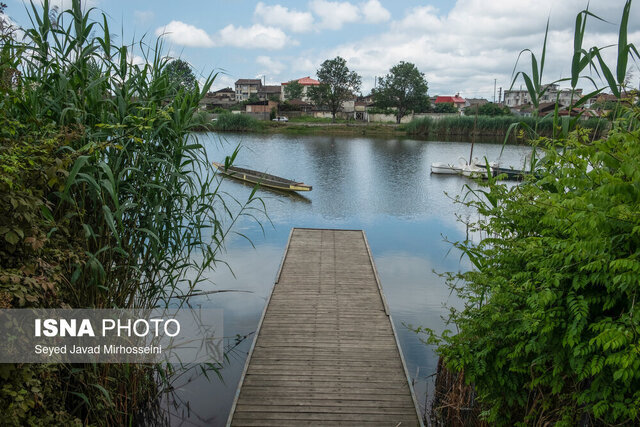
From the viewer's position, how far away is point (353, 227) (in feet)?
50.2

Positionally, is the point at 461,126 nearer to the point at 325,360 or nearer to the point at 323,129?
the point at 323,129

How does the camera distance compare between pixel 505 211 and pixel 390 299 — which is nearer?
pixel 505 211

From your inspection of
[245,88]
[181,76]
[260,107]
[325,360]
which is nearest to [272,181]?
[325,360]

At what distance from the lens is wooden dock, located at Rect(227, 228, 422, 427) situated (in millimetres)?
4797

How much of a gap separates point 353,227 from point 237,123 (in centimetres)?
3085

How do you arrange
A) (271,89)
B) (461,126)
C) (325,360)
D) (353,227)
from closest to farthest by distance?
1. (325,360)
2. (353,227)
3. (461,126)
4. (271,89)

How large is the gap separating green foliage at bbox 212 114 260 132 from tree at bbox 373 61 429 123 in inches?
922

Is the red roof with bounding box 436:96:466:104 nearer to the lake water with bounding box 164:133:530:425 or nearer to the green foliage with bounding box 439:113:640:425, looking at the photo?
the lake water with bounding box 164:133:530:425

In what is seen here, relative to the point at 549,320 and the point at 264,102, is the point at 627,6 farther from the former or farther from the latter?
the point at 264,102

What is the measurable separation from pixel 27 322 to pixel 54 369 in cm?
46

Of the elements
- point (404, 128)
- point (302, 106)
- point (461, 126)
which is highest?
point (302, 106)

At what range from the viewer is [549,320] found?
3.01m

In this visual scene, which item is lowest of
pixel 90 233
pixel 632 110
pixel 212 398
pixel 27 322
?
pixel 212 398

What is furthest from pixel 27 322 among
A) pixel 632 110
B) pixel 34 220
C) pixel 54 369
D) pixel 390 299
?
pixel 390 299
